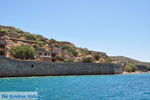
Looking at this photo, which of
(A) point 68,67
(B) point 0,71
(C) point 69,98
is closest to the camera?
(C) point 69,98

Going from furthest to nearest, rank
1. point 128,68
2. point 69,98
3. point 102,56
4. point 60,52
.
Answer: point 102,56 → point 128,68 → point 60,52 → point 69,98

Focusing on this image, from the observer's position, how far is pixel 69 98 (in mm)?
19250

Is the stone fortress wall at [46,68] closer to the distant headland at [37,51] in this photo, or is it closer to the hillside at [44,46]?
the distant headland at [37,51]

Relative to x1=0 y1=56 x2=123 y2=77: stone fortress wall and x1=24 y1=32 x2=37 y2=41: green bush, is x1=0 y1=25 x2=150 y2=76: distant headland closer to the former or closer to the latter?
x1=24 y1=32 x2=37 y2=41: green bush

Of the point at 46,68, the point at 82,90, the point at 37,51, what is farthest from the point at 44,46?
the point at 82,90

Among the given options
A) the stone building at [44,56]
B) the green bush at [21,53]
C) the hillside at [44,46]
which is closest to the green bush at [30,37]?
the hillside at [44,46]

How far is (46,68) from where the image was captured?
60.1 m

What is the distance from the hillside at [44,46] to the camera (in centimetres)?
8894

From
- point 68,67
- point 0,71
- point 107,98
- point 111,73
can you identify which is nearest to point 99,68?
point 111,73

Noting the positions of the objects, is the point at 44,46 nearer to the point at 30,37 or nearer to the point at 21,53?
the point at 30,37

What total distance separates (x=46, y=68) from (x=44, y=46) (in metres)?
45.8

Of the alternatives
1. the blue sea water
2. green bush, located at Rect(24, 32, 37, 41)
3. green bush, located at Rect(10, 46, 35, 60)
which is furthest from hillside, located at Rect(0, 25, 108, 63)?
the blue sea water

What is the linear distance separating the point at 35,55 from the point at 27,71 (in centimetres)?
2359

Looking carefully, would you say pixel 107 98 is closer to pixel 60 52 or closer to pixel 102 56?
pixel 60 52
